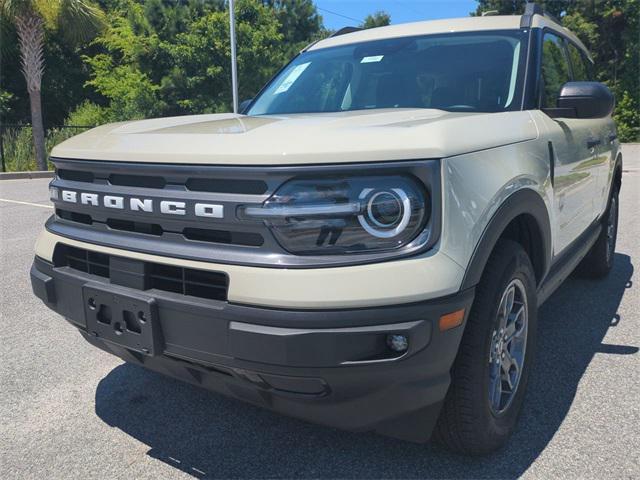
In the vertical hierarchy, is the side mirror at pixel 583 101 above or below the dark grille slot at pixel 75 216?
above

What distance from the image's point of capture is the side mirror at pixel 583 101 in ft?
9.41

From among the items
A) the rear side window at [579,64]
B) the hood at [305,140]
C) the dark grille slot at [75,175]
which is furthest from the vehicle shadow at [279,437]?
the rear side window at [579,64]

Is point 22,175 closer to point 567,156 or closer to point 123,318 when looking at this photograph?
point 123,318

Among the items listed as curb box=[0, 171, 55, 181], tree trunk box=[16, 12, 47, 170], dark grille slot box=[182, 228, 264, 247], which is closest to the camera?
dark grille slot box=[182, 228, 264, 247]

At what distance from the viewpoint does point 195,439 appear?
2604mm

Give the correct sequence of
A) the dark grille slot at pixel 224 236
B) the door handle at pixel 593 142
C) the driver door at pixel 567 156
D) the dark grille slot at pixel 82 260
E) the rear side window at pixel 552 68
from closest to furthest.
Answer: the dark grille slot at pixel 224 236 → the dark grille slot at pixel 82 260 → the driver door at pixel 567 156 → the rear side window at pixel 552 68 → the door handle at pixel 593 142

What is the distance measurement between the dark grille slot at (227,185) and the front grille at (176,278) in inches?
10.8

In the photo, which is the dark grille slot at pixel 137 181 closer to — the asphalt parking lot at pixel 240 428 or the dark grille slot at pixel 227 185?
the dark grille slot at pixel 227 185

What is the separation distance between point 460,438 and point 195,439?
1.14 meters

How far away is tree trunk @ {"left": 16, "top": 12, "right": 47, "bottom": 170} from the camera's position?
1778cm

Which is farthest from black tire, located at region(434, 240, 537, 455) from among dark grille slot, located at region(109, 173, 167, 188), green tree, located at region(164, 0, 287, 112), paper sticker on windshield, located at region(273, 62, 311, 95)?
green tree, located at region(164, 0, 287, 112)

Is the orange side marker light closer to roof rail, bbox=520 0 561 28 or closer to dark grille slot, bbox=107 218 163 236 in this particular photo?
dark grille slot, bbox=107 218 163 236

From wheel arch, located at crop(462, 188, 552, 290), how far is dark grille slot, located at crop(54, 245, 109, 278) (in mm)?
1349

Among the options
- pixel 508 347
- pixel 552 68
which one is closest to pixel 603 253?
pixel 552 68
